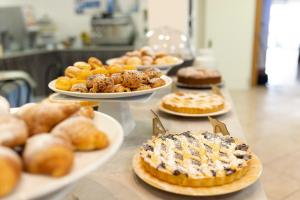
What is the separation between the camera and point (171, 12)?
2.49m

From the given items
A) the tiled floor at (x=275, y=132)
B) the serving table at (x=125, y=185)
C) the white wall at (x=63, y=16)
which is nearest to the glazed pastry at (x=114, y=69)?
the serving table at (x=125, y=185)

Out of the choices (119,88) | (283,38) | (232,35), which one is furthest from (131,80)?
(283,38)

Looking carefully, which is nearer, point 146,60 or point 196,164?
point 196,164

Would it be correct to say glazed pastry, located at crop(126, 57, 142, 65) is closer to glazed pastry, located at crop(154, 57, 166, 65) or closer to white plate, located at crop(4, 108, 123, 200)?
glazed pastry, located at crop(154, 57, 166, 65)

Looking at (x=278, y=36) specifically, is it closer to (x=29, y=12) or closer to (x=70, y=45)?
(x=70, y=45)

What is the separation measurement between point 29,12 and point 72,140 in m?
5.17

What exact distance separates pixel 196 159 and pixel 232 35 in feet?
13.8

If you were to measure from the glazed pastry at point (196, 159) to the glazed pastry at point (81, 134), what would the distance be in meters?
0.24

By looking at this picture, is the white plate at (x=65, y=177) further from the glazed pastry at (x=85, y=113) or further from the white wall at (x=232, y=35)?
the white wall at (x=232, y=35)

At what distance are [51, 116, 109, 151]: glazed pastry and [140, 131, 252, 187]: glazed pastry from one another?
243 mm

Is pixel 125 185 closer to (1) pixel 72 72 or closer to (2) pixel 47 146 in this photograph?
(2) pixel 47 146

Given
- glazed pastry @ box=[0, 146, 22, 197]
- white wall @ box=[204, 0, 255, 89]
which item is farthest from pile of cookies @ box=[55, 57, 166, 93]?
white wall @ box=[204, 0, 255, 89]

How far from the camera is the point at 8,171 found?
0.41 metres

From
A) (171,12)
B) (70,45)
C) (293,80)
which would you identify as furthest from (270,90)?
(70,45)
